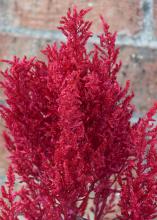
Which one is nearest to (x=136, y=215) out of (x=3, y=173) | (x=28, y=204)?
(x=28, y=204)

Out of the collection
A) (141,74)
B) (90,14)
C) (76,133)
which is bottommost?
(76,133)

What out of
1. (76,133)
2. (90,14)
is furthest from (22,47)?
(76,133)

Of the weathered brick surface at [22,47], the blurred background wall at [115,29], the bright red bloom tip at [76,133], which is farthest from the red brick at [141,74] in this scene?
the bright red bloom tip at [76,133]

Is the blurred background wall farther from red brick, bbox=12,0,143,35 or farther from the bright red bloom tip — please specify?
the bright red bloom tip

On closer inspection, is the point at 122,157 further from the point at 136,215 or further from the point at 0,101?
the point at 0,101

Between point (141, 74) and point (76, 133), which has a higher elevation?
point (141, 74)

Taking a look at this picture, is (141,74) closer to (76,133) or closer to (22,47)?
(22,47)

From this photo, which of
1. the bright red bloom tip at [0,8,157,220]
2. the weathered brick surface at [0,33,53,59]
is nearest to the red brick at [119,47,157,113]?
the weathered brick surface at [0,33,53,59]
